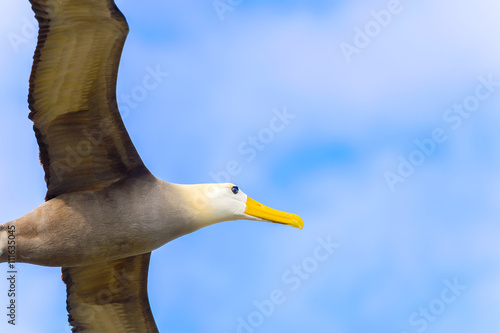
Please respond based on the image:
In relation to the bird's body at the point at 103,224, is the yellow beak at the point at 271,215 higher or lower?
higher

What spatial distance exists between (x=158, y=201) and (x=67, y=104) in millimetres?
2297

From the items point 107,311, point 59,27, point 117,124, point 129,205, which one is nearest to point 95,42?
point 59,27

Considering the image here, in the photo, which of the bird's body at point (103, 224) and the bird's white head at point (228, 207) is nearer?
the bird's body at point (103, 224)

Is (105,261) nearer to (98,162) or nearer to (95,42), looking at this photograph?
(98,162)

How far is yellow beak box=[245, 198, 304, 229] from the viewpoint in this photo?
53.0 feet

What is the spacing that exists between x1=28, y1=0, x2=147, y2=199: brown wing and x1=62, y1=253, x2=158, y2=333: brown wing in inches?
80.4

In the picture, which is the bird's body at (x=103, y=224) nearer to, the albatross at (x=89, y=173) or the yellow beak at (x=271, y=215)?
the albatross at (x=89, y=173)

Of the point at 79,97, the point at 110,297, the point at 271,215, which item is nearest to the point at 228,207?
the point at 271,215

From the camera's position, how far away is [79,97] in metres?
14.7

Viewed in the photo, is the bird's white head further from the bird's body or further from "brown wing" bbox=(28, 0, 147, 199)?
"brown wing" bbox=(28, 0, 147, 199)

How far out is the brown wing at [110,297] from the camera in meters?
16.5

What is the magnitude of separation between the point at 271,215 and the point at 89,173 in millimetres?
3531

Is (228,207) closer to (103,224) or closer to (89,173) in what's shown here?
(103,224)

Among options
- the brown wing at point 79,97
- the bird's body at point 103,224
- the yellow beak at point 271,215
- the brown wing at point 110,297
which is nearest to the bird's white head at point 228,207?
the yellow beak at point 271,215
